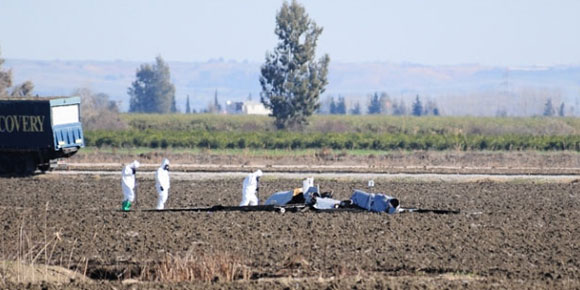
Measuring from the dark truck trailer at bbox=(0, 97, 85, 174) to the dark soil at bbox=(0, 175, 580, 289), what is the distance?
7.51 metres

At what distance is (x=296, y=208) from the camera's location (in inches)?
1119

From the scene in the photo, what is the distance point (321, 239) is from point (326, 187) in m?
13.4

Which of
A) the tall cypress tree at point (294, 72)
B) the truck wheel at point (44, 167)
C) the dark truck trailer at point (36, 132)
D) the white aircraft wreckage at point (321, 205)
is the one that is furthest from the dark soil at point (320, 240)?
the tall cypress tree at point (294, 72)

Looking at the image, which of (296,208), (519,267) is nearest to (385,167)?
(296,208)

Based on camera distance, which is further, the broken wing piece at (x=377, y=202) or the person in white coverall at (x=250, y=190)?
the person in white coverall at (x=250, y=190)

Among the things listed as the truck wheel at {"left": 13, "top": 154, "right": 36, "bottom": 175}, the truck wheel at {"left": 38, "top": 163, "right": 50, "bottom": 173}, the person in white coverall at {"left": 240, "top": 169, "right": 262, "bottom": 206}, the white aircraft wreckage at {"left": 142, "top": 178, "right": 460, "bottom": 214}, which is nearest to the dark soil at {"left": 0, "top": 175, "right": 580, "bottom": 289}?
the white aircraft wreckage at {"left": 142, "top": 178, "right": 460, "bottom": 214}

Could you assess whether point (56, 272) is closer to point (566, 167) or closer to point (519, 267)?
point (519, 267)

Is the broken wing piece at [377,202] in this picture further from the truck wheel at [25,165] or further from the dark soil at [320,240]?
the truck wheel at [25,165]

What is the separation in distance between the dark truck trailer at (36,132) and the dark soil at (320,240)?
7.51 m

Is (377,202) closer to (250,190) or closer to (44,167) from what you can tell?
(250,190)

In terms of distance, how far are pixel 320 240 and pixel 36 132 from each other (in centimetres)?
2115

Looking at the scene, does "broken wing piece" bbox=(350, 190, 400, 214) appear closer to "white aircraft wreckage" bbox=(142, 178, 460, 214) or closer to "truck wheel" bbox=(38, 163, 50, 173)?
"white aircraft wreckage" bbox=(142, 178, 460, 214)

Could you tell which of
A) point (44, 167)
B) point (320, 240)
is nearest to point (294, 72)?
point (44, 167)

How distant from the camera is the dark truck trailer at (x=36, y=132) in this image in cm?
4141
